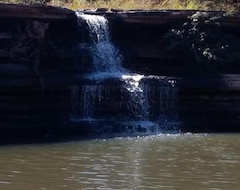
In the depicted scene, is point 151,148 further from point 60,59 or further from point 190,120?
point 60,59

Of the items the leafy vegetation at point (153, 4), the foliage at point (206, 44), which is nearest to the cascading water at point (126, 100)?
the foliage at point (206, 44)

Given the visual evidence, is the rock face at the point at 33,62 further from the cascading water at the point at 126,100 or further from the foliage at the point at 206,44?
the foliage at the point at 206,44

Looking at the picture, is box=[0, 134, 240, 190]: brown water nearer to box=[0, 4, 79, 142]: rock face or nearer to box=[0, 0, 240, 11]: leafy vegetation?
box=[0, 4, 79, 142]: rock face

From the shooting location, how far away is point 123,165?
12.0 meters

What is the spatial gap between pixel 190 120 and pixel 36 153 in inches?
240

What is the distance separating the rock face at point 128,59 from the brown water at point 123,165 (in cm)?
257

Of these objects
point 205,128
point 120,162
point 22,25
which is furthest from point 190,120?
point 120,162

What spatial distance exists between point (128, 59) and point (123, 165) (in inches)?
350

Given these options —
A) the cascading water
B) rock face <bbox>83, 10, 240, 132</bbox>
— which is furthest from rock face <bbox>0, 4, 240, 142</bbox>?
the cascading water

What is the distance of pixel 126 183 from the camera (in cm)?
1063

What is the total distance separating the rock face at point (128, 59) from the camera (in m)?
17.3

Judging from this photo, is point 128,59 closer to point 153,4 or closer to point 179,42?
point 179,42

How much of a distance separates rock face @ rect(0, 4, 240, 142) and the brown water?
257 cm

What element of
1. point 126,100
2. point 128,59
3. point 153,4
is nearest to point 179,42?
point 128,59
